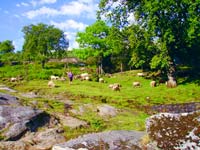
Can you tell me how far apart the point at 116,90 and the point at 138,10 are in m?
12.4

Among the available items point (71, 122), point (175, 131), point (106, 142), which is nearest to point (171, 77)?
point (71, 122)

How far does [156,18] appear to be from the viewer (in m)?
49.8

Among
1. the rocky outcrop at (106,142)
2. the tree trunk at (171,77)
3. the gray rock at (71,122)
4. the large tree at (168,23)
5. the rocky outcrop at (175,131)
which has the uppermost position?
the large tree at (168,23)

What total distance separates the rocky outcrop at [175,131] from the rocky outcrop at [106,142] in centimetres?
79

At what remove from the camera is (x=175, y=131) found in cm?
1280

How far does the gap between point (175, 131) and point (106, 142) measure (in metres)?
2.46

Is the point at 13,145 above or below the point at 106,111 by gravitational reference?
below

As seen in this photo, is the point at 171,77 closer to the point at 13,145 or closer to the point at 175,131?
the point at 13,145

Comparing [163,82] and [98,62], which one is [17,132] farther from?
[98,62]

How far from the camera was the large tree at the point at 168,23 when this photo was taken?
4934 cm

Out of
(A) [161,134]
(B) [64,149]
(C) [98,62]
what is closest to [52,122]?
(B) [64,149]

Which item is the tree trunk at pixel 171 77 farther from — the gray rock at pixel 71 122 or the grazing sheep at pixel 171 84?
the gray rock at pixel 71 122

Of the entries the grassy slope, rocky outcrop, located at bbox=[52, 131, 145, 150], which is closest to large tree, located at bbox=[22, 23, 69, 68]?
the grassy slope

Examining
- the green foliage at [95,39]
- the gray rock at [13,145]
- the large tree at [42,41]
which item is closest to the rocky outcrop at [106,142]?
the gray rock at [13,145]
